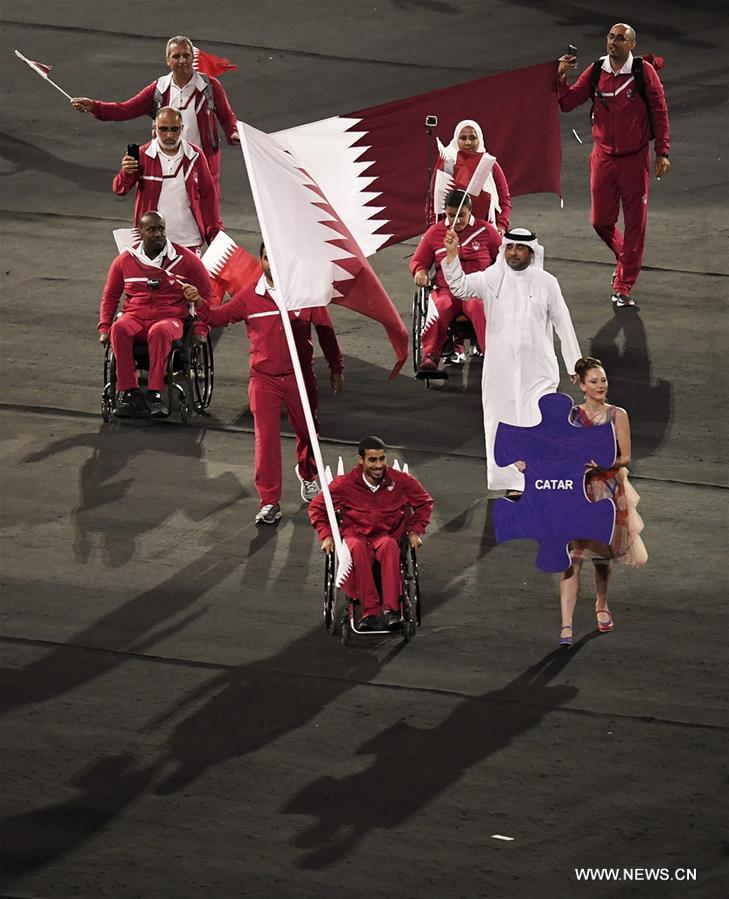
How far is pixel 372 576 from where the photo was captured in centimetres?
1226

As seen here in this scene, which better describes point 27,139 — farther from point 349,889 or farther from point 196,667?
point 349,889

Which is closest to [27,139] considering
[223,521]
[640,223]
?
[640,223]

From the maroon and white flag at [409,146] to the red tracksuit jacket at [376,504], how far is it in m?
2.39

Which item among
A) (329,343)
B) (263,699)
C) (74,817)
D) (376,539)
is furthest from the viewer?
(329,343)

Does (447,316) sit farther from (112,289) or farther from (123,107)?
(123,107)

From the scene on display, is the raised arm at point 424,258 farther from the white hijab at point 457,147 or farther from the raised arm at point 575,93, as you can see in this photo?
the raised arm at point 575,93

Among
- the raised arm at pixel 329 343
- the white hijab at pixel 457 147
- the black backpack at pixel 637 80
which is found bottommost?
the raised arm at pixel 329 343

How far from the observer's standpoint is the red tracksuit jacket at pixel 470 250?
15.9 m

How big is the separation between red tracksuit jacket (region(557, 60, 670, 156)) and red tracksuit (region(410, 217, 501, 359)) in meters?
1.59

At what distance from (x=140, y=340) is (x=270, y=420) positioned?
1.87 meters

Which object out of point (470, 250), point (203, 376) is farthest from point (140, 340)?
point (470, 250)

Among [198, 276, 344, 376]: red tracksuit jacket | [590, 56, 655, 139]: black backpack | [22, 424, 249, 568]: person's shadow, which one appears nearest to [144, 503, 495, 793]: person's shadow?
[22, 424, 249, 568]: person's shadow

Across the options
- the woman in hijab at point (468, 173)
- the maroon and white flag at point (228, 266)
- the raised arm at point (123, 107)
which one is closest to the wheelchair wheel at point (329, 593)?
the maroon and white flag at point (228, 266)

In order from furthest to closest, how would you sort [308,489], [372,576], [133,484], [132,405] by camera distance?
1. [132,405]
2. [133,484]
3. [308,489]
4. [372,576]
